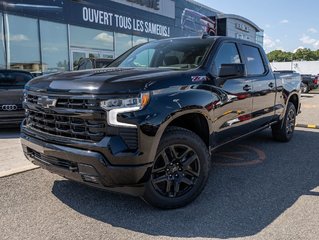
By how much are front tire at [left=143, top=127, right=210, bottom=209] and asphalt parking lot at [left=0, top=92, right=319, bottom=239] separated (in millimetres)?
144

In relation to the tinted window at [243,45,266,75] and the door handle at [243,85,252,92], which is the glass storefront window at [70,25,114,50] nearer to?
the tinted window at [243,45,266,75]

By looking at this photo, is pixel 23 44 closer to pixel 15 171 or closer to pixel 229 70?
pixel 15 171

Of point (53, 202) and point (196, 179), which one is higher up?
point (196, 179)

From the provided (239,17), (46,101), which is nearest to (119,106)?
(46,101)

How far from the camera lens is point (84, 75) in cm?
374

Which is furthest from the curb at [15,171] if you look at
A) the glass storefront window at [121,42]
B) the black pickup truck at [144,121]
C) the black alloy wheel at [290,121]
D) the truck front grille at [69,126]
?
the glass storefront window at [121,42]

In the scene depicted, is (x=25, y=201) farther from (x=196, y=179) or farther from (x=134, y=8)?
(x=134, y=8)

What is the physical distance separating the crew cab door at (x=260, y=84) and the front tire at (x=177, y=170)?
72.1 inches

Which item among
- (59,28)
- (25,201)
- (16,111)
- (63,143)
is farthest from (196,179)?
(59,28)

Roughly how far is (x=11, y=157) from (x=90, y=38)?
13.3 metres

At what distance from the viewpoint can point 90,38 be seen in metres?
18.2

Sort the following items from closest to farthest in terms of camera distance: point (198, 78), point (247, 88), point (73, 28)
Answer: point (198, 78), point (247, 88), point (73, 28)

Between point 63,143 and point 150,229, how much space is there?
116cm

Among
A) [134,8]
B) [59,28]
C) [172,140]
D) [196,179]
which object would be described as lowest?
[196,179]
